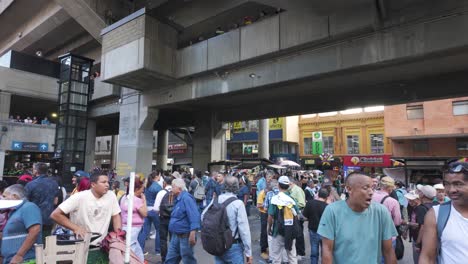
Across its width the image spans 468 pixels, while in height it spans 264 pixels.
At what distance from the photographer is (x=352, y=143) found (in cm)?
3444

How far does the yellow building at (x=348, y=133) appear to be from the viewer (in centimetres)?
3281

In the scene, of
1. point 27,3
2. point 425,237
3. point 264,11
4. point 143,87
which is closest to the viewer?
point 425,237

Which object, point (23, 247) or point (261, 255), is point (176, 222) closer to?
point (23, 247)

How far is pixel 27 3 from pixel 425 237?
2882cm

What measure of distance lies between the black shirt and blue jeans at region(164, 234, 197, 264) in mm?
2421

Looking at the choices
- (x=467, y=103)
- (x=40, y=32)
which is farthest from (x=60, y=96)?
(x=467, y=103)

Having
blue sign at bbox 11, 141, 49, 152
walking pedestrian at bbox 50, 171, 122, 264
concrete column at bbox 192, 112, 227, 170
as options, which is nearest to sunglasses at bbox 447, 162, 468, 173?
walking pedestrian at bbox 50, 171, 122, 264

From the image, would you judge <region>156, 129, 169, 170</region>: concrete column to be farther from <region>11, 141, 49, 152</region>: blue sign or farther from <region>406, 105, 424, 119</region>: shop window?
<region>406, 105, 424, 119</region>: shop window

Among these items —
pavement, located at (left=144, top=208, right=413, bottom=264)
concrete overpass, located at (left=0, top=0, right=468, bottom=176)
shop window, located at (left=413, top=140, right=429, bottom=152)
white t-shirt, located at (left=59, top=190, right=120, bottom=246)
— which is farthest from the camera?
shop window, located at (left=413, top=140, right=429, bottom=152)

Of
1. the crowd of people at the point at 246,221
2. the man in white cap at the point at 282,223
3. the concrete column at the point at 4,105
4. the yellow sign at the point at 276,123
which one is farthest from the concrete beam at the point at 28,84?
the man in white cap at the point at 282,223

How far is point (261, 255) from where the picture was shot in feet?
24.6

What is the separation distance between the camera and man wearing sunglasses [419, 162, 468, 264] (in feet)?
7.78

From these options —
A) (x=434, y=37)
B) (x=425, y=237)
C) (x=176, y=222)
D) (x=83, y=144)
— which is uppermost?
(x=434, y=37)

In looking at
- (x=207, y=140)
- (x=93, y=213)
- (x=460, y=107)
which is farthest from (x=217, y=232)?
(x=460, y=107)
